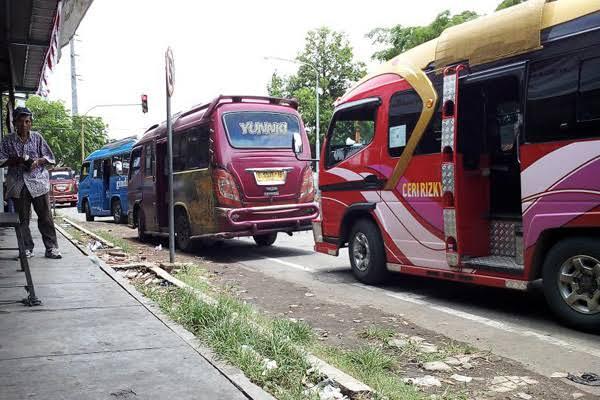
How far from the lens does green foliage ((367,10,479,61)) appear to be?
20642 mm

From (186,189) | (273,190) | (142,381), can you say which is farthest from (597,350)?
(186,189)

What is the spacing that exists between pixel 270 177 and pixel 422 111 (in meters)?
3.83

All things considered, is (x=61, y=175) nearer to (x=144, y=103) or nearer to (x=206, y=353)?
(x=144, y=103)

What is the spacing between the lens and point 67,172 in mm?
34281

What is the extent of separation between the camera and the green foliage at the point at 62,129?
46.1 m

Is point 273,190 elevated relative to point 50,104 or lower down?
lower down

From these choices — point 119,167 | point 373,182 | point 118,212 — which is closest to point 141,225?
point 119,167

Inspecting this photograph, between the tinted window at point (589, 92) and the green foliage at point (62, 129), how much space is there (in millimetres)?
45249

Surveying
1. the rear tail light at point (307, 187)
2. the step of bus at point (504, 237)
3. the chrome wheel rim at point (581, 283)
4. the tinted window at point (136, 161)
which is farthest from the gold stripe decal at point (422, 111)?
the tinted window at point (136, 161)

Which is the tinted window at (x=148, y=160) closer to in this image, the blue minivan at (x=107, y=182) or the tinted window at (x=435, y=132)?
the blue minivan at (x=107, y=182)

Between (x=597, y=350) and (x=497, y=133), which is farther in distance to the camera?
(x=497, y=133)

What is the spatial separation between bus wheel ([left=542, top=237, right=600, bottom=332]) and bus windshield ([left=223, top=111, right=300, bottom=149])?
18.4ft

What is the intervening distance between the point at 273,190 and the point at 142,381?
20.6 feet

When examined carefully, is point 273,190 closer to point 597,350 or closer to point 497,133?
point 497,133
